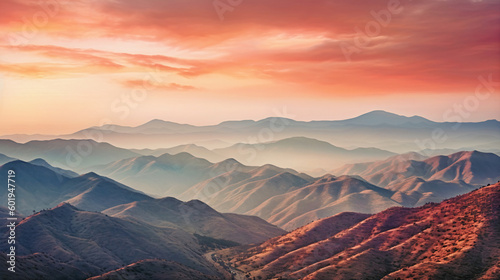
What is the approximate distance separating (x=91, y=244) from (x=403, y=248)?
278 feet

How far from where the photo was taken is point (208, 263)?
449 ft

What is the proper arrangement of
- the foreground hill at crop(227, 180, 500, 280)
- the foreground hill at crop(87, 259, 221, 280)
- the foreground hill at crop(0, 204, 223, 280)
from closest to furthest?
the foreground hill at crop(227, 180, 500, 280) → the foreground hill at crop(87, 259, 221, 280) → the foreground hill at crop(0, 204, 223, 280)

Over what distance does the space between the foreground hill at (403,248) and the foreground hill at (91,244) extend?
2253 centimetres

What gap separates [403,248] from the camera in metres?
103

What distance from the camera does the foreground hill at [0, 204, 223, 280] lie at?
113 meters

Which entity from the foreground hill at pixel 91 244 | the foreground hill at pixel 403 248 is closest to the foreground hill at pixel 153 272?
the foreground hill at pixel 91 244

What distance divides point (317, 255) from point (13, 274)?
66891 mm

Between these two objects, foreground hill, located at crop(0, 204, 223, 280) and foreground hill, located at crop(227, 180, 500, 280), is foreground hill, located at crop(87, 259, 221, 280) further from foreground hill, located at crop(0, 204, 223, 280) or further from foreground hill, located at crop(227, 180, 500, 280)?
foreground hill, located at crop(227, 180, 500, 280)

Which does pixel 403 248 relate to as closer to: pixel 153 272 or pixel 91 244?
pixel 153 272

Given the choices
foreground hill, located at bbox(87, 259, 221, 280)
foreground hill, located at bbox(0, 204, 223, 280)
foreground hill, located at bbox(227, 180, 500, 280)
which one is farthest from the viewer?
foreground hill, located at bbox(0, 204, 223, 280)

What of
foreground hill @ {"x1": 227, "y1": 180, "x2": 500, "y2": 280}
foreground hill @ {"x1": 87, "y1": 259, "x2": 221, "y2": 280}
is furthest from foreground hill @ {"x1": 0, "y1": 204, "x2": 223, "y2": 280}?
foreground hill @ {"x1": 227, "y1": 180, "x2": 500, "y2": 280}

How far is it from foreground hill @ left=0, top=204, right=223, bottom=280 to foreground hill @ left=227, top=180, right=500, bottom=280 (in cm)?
2253

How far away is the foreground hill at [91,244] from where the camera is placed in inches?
4444

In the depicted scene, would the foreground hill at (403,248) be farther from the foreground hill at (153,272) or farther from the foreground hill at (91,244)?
the foreground hill at (91,244)
